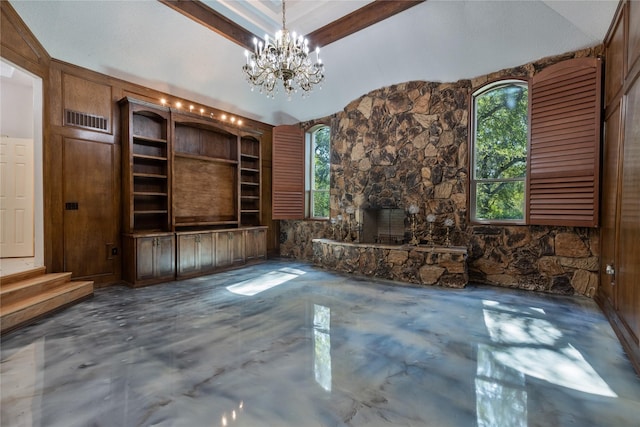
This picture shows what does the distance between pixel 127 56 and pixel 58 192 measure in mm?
2271

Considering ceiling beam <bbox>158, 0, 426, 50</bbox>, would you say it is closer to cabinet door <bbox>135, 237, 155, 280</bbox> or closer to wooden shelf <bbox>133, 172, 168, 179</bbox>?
wooden shelf <bbox>133, 172, 168, 179</bbox>

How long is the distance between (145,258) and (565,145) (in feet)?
20.9

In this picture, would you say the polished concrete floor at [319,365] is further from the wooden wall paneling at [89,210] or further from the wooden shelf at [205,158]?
the wooden shelf at [205,158]

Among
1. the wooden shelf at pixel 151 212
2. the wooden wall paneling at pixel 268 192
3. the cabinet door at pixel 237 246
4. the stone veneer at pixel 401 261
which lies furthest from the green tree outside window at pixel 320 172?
the wooden shelf at pixel 151 212

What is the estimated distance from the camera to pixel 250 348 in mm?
2582

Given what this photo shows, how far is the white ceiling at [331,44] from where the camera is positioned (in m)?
3.82

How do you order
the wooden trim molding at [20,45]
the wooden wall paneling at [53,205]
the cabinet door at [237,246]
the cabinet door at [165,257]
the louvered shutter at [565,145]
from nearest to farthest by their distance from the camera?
the wooden trim molding at [20,45] < the louvered shutter at [565,145] < the wooden wall paneling at [53,205] < the cabinet door at [165,257] < the cabinet door at [237,246]

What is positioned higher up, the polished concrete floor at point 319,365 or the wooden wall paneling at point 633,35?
the wooden wall paneling at point 633,35

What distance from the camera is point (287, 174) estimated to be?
7.09 metres

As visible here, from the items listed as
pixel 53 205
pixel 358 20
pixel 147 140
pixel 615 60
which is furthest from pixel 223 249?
pixel 615 60

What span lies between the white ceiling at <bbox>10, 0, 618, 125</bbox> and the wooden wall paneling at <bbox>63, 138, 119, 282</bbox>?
130 cm

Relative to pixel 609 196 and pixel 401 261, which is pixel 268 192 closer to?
pixel 401 261

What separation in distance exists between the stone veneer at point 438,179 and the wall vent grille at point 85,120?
411 cm

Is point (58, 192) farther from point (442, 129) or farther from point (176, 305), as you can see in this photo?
point (442, 129)
